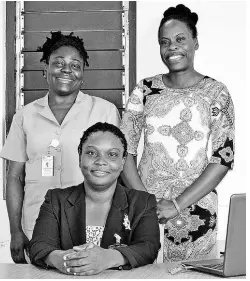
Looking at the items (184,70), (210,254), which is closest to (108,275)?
(210,254)

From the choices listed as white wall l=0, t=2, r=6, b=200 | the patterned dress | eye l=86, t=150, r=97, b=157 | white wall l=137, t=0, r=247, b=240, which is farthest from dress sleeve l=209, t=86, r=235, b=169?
white wall l=0, t=2, r=6, b=200

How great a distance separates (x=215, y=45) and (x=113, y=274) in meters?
2.16

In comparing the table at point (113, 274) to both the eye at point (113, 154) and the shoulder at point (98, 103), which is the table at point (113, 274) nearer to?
the eye at point (113, 154)

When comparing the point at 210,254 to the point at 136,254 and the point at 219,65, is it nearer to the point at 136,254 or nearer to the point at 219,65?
the point at 136,254

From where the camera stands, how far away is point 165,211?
8.32 ft

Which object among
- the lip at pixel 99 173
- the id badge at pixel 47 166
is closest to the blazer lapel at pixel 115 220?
the lip at pixel 99 173

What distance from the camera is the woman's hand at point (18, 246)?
2783 millimetres

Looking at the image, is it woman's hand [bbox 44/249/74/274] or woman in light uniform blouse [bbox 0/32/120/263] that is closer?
woman's hand [bbox 44/249/74/274]

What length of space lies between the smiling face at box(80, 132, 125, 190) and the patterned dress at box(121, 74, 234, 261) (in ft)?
0.94

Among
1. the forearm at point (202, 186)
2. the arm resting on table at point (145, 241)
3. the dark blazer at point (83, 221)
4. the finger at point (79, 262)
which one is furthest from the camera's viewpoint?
the forearm at point (202, 186)

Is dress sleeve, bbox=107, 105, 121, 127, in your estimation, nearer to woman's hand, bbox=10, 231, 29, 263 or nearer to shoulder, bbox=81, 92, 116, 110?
shoulder, bbox=81, 92, 116, 110

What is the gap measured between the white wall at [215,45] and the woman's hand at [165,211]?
Answer: 4.35ft

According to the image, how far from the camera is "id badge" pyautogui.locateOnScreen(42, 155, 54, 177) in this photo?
2877 millimetres

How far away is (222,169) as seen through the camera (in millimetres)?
2670
